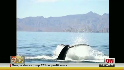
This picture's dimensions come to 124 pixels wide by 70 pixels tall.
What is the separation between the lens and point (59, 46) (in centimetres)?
873

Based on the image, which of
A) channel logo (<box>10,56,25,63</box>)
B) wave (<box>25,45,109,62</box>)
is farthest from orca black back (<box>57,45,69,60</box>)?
channel logo (<box>10,56,25,63</box>)

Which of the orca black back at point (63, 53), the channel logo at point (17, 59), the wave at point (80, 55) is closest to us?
the channel logo at point (17, 59)

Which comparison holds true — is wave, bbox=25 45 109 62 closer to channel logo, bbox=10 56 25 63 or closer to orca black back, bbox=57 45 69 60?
orca black back, bbox=57 45 69 60

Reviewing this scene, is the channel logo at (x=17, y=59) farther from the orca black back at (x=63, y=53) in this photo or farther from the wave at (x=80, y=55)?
the orca black back at (x=63, y=53)

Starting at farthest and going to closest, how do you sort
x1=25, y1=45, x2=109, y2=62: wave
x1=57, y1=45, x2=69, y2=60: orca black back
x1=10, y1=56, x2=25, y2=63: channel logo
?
x1=57, y1=45, x2=69, y2=60: orca black back < x1=25, y1=45, x2=109, y2=62: wave < x1=10, y1=56, x2=25, y2=63: channel logo

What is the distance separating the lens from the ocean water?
28.0 ft

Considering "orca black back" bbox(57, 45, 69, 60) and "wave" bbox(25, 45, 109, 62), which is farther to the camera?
"orca black back" bbox(57, 45, 69, 60)

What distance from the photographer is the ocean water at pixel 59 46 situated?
336 inches

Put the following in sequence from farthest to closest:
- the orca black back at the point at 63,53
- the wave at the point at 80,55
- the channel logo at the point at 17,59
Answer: the orca black back at the point at 63,53
the wave at the point at 80,55
the channel logo at the point at 17,59

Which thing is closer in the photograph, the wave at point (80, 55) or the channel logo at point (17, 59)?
the channel logo at point (17, 59)

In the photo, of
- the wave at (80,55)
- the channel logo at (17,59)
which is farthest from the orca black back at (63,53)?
the channel logo at (17,59)
